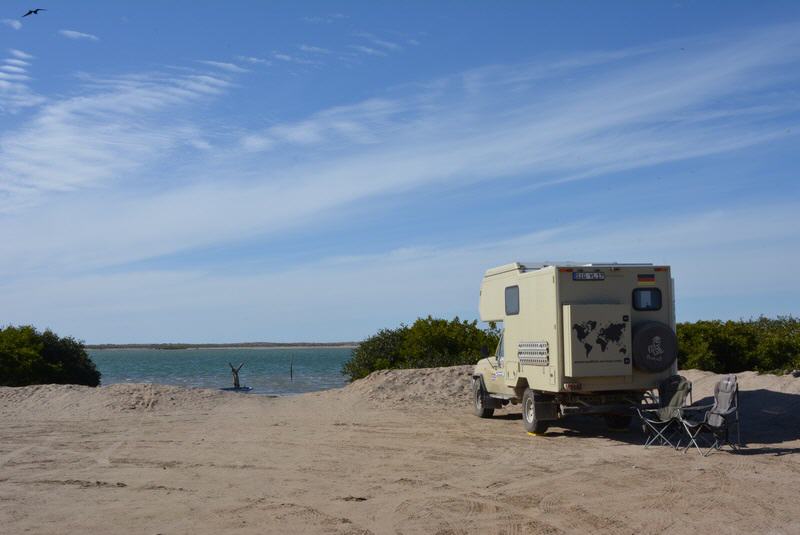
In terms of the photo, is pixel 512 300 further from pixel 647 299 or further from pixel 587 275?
pixel 647 299

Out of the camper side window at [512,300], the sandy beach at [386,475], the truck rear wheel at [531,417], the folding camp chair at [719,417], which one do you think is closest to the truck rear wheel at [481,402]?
the sandy beach at [386,475]

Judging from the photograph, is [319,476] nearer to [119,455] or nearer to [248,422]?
[119,455]

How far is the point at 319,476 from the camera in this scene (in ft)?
35.8

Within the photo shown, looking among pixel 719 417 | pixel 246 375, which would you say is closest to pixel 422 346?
pixel 719 417

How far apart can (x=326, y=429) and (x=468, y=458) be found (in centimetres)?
479

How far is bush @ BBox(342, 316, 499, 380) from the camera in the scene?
27.3 metres

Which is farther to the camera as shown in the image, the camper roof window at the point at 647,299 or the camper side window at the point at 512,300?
the camper side window at the point at 512,300

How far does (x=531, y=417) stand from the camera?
15172 millimetres

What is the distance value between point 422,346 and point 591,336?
14222 mm

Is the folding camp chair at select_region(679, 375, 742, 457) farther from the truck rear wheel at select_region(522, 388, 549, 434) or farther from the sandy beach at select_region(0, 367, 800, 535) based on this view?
the truck rear wheel at select_region(522, 388, 549, 434)

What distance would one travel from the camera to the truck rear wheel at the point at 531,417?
14994 millimetres

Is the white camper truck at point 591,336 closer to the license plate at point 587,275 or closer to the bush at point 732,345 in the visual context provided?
the license plate at point 587,275

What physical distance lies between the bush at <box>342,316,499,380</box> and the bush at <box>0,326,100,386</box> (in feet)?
30.2

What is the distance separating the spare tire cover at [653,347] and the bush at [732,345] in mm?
8996
